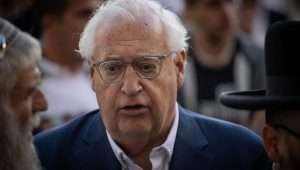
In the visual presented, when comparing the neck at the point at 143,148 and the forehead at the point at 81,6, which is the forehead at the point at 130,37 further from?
the forehead at the point at 81,6

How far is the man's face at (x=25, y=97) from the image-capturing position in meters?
6.61

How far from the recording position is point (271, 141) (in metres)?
5.57

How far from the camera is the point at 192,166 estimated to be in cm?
642

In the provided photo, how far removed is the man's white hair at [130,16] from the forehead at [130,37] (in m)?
0.03

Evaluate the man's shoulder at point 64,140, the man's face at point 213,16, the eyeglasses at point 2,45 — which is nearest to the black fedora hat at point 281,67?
the man's shoulder at point 64,140

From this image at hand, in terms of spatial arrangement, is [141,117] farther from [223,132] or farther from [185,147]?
[223,132]

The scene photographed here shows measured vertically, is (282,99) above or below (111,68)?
below

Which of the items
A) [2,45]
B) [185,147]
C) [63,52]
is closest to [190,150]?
[185,147]

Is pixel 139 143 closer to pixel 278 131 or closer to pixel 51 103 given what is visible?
pixel 278 131

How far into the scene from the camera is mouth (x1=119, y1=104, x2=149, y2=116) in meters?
6.13

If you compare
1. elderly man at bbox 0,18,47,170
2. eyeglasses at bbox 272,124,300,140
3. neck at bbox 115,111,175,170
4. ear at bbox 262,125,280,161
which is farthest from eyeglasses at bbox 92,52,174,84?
eyeglasses at bbox 272,124,300,140

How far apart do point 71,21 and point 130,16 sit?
124 inches

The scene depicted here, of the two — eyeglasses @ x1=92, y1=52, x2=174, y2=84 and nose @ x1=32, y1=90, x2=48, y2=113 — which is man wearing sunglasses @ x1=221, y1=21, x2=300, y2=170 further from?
nose @ x1=32, y1=90, x2=48, y2=113

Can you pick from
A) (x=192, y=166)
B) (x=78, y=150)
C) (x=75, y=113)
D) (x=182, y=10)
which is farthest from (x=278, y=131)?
(x=182, y=10)
